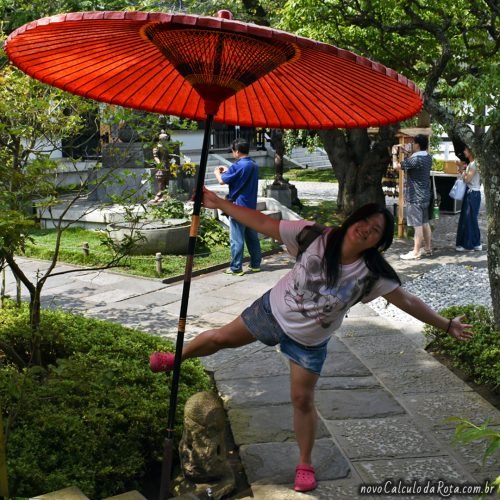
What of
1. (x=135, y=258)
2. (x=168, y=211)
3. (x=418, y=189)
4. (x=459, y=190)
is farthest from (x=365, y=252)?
(x=459, y=190)

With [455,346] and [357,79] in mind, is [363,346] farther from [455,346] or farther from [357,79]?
[357,79]

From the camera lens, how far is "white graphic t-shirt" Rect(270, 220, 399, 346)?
3.55 m

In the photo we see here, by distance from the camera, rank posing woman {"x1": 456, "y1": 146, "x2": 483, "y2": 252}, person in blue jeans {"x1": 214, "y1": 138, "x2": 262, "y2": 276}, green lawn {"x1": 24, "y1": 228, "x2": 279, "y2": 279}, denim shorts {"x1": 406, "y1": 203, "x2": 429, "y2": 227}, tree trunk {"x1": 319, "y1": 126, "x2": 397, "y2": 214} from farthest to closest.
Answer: tree trunk {"x1": 319, "y1": 126, "x2": 397, "y2": 214} < posing woman {"x1": 456, "y1": 146, "x2": 483, "y2": 252} < denim shorts {"x1": 406, "y1": 203, "x2": 429, "y2": 227} < green lawn {"x1": 24, "y1": 228, "x2": 279, "y2": 279} < person in blue jeans {"x1": 214, "y1": 138, "x2": 262, "y2": 276}

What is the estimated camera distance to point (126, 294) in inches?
343

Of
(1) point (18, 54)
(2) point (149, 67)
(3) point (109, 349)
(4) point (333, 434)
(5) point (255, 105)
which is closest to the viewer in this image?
(1) point (18, 54)

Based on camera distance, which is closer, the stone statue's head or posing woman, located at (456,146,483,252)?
the stone statue's head

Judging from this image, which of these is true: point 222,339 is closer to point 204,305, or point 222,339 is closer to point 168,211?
point 204,305

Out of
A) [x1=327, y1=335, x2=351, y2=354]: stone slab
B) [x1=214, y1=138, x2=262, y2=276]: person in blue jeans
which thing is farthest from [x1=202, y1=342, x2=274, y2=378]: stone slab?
[x1=214, y1=138, x2=262, y2=276]: person in blue jeans

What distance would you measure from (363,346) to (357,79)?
11.4ft

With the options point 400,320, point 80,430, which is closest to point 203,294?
point 400,320

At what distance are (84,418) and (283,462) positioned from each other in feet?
4.10

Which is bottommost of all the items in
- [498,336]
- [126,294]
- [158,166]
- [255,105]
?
[126,294]

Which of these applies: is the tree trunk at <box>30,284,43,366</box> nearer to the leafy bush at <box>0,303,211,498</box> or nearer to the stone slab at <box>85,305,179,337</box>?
the leafy bush at <box>0,303,211,498</box>

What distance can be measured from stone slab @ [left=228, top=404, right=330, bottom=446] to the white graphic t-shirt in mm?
1104
